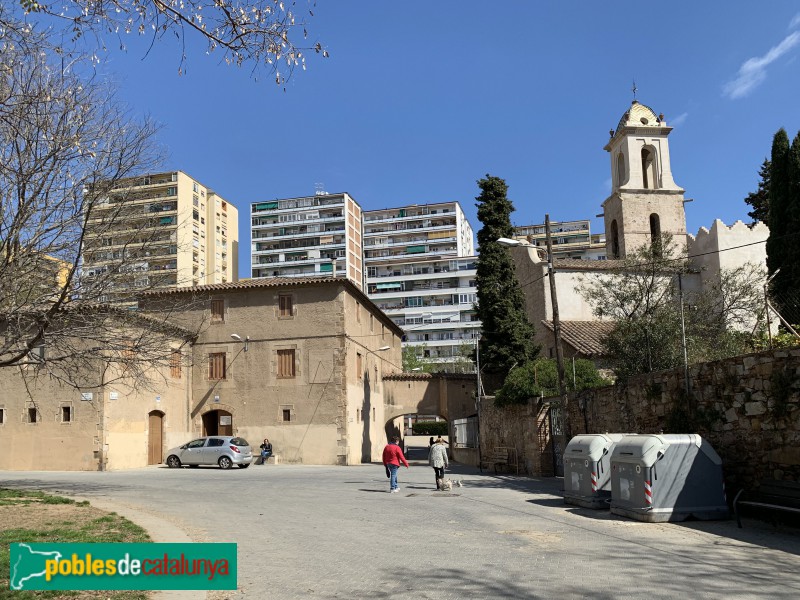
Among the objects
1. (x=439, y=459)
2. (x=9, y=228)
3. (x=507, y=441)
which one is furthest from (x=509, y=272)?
(x=9, y=228)

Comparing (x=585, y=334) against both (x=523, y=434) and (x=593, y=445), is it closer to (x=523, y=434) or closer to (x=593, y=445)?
(x=523, y=434)

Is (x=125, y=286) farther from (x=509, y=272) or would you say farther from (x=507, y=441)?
(x=509, y=272)

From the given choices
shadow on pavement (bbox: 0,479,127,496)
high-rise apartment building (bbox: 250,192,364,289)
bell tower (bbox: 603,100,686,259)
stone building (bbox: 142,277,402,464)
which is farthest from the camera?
high-rise apartment building (bbox: 250,192,364,289)

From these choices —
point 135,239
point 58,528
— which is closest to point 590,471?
point 58,528

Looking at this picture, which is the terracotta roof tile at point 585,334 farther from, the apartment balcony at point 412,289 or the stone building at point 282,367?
the apartment balcony at point 412,289

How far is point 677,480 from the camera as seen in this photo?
38.8 ft

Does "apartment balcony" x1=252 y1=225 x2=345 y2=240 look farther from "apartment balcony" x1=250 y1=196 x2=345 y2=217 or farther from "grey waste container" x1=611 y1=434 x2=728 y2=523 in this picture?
"grey waste container" x1=611 y1=434 x2=728 y2=523

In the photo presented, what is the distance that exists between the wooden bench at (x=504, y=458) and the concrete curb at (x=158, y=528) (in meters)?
14.4

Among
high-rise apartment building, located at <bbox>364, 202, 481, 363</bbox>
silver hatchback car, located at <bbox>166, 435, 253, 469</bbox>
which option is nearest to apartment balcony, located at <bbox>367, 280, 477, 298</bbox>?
high-rise apartment building, located at <bbox>364, 202, 481, 363</bbox>

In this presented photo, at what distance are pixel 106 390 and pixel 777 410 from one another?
25046mm

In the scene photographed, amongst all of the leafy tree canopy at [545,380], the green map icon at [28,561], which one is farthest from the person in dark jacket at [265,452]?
the green map icon at [28,561]

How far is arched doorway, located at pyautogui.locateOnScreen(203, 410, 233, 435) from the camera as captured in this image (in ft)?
117

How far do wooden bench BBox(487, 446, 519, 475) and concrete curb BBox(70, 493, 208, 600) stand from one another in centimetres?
1442

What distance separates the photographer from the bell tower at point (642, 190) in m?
42.1
